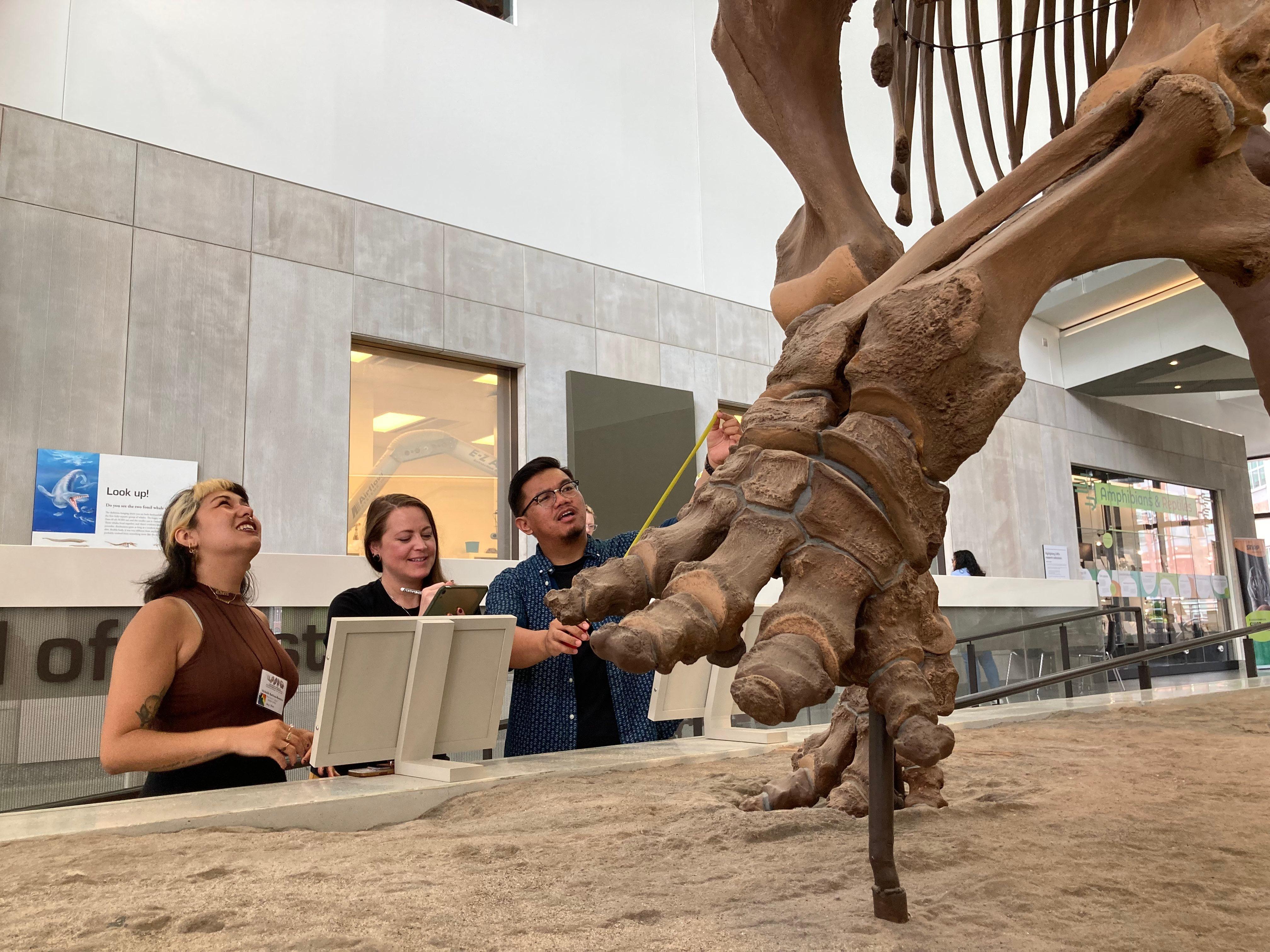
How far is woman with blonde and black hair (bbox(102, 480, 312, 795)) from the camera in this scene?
2166 mm

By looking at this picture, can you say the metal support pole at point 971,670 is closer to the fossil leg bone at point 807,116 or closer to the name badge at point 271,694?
the name badge at point 271,694

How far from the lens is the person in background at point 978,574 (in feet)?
23.6

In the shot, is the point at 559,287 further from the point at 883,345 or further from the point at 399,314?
the point at 883,345

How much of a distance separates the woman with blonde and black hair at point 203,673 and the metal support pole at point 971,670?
14.5ft

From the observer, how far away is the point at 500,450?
7.53m

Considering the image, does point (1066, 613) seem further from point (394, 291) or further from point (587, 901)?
point (587, 901)

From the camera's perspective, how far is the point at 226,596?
2.53m

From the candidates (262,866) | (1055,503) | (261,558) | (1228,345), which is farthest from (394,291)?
(1228,345)

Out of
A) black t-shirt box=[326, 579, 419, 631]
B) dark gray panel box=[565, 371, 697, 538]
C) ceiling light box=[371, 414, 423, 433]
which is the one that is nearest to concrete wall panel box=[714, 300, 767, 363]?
dark gray panel box=[565, 371, 697, 538]

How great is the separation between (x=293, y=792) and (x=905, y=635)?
4.68ft

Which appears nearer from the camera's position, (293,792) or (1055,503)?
A: (293,792)

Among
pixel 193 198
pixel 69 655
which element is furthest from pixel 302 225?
pixel 69 655

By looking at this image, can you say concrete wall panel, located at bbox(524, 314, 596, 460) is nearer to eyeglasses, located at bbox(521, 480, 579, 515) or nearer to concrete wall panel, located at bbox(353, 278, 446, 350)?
concrete wall panel, located at bbox(353, 278, 446, 350)

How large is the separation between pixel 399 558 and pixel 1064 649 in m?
4.96
